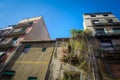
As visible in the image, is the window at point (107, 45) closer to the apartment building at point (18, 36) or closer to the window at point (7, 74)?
the apartment building at point (18, 36)

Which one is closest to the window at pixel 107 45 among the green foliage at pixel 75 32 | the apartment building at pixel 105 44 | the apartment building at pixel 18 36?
the apartment building at pixel 105 44

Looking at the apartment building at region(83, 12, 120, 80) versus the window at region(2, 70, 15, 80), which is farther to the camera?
the window at region(2, 70, 15, 80)

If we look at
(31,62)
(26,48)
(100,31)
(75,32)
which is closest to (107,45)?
(100,31)

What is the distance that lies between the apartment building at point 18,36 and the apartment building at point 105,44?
9267 millimetres

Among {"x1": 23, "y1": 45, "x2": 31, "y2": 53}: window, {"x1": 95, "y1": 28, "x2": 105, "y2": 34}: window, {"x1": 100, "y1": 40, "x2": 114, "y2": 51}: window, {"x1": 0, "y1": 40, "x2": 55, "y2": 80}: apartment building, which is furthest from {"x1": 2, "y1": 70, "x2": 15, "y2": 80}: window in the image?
{"x1": 95, "y1": 28, "x2": 105, "y2": 34}: window

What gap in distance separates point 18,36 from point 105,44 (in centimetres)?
1405

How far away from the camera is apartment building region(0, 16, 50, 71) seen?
59.3 feet

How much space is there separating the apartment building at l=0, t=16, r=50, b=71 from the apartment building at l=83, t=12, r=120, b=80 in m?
9.27

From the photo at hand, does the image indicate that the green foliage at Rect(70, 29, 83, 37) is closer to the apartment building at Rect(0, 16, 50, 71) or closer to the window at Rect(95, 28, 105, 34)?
the window at Rect(95, 28, 105, 34)

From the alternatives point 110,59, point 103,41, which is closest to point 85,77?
point 110,59

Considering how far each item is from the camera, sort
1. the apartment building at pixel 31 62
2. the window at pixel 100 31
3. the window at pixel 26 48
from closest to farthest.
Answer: the apartment building at pixel 31 62 < the window at pixel 26 48 < the window at pixel 100 31

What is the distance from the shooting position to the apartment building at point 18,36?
18.1 metres

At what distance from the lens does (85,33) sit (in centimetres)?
1742

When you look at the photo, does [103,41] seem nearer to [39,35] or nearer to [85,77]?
[85,77]
